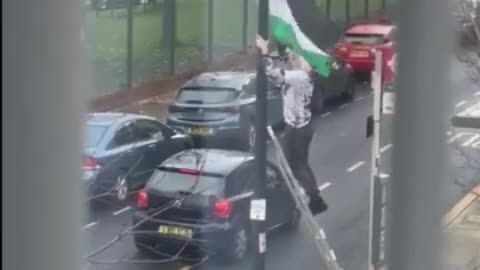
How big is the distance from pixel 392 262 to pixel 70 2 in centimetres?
27

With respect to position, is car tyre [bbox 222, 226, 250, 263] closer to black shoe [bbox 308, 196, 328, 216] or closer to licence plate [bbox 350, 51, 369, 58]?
black shoe [bbox 308, 196, 328, 216]

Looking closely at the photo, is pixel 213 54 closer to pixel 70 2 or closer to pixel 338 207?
pixel 338 207

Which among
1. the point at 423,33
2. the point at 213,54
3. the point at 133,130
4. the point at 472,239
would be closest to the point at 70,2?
the point at 423,33

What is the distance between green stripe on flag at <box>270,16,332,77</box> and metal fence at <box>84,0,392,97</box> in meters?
0.06

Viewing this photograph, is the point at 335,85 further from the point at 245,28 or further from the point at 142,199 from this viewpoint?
the point at 142,199

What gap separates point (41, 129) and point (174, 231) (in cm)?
189

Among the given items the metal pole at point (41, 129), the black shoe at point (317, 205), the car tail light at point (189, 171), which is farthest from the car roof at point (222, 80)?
A: the metal pole at point (41, 129)

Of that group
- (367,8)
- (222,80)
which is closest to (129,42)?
(222,80)

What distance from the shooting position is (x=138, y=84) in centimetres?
247

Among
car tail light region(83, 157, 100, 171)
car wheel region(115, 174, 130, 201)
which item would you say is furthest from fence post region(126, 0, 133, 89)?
car tail light region(83, 157, 100, 171)

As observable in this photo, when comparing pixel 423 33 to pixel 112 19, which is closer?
pixel 423 33

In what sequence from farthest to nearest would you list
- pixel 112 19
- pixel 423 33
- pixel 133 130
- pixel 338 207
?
pixel 338 207
pixel 133 130
pixel 112 19
pixel 423 33

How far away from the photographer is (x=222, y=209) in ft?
8.84

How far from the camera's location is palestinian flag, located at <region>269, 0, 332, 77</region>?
9.00ft
